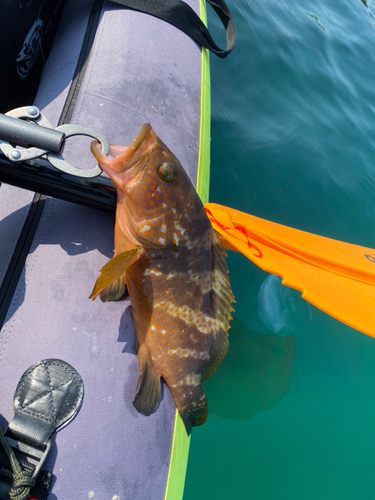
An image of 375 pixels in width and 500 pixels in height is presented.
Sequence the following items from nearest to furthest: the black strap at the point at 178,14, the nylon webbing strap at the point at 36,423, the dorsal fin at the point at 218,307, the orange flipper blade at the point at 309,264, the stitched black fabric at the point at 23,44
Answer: the nylon webbing strap at the point at 36,423 → the dorsal fin at the point at 218,307 → the orange flipper blade at the point at 309,264 → the stitched black fabric at the point at 23,44 → the black strap at the point at 178,14

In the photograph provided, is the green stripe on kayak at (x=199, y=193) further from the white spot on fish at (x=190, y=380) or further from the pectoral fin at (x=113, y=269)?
the pectoral fin at (x=113, y=269)

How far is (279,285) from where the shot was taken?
3906 mm

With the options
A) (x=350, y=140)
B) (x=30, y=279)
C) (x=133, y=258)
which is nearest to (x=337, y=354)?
(x=133, y=258)

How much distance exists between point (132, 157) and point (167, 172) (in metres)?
0.22

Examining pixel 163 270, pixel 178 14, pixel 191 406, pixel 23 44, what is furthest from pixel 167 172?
pixel 178 14

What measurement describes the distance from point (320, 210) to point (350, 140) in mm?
1862

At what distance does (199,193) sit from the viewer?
Result: 9.07 ft

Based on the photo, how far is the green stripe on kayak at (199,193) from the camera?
1.94 meters

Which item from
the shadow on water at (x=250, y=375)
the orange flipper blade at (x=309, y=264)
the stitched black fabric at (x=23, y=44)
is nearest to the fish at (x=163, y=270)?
the orange flipper blade at (x=309, y=264)

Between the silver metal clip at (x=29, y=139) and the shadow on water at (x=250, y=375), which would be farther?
the shadow on water at (x=250, y=375)

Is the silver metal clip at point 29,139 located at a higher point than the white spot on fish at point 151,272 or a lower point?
higher

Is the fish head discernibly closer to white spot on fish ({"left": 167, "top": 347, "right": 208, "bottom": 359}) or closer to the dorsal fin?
the dorsal fin

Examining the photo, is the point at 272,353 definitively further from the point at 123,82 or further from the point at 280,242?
the point at 123,82

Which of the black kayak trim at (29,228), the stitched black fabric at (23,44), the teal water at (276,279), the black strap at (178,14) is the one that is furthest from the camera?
the black strap at (178,14)
